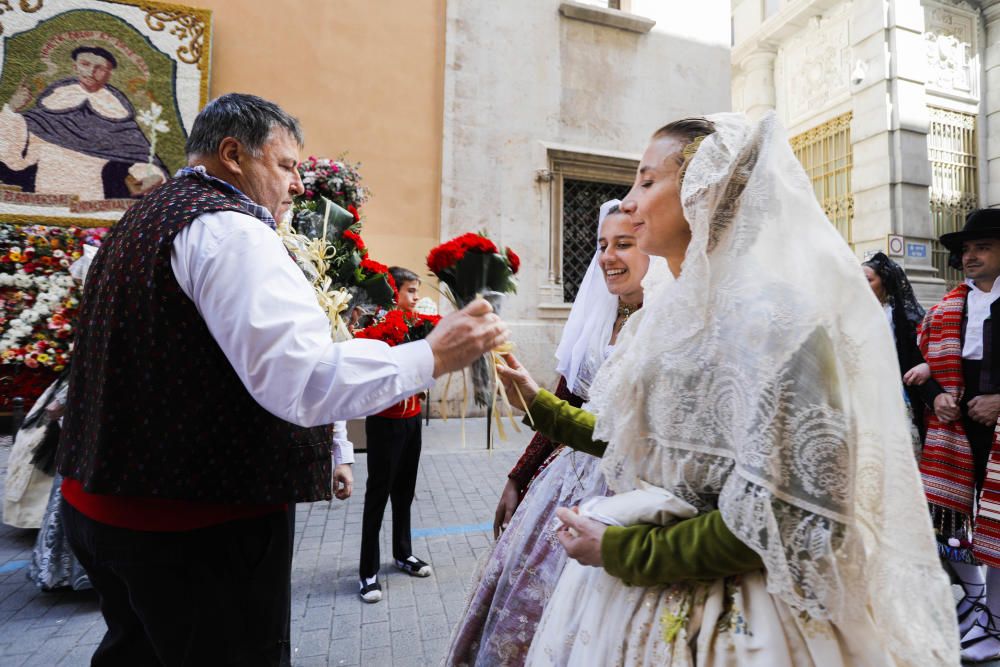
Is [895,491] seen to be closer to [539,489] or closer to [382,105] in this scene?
[539,489]

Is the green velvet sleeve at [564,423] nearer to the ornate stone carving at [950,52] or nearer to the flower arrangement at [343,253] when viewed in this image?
the flower arrangement at [343,253]

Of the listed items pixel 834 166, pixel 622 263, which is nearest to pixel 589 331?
pixel 622 263

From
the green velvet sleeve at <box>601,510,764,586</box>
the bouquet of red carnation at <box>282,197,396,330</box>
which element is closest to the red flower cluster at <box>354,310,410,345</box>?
the bouquet of red carnation at <box>282,197,396,330</box>

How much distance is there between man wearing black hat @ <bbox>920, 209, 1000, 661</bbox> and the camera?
2.88 meters

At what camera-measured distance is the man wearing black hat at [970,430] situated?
288 cm

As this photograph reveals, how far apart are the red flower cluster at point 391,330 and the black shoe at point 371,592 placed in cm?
165

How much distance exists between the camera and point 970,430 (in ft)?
10.5

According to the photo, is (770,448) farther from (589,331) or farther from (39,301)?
(39,301)

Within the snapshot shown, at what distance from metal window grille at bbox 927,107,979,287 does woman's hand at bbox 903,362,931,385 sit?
1296 centimetres

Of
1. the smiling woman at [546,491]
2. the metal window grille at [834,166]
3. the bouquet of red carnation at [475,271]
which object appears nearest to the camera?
the bouquet of red carnation at [475,271]

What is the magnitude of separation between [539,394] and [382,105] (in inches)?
301

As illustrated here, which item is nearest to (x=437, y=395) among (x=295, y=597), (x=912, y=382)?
(x=295, y=597)

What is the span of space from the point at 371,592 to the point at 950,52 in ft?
61.9

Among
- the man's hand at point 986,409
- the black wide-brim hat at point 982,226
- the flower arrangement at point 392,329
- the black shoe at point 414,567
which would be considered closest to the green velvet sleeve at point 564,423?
the flower arrangement at point 392,329
